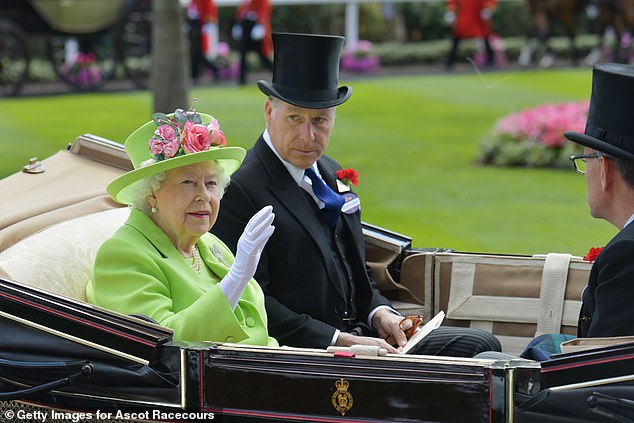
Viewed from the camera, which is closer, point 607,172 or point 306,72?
point 607,172

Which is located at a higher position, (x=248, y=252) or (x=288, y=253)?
(x=248, y=252)

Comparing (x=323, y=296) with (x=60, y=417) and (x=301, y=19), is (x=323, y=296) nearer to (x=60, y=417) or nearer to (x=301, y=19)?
(x=60, y=417)

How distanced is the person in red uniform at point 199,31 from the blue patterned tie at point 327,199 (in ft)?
40.8

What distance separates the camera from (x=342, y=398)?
2.85 metres

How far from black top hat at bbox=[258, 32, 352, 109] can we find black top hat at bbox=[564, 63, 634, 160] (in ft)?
3.22

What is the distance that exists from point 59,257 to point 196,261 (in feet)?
1.38

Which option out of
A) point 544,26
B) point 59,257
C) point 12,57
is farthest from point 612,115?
point 544,26

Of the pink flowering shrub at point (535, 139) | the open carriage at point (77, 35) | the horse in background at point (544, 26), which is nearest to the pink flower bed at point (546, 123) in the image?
the pink flowering shrub at point (535, 139)

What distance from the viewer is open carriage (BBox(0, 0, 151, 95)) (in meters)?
14.2

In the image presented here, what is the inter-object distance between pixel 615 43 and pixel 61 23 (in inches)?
393

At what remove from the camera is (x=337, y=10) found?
869 inches

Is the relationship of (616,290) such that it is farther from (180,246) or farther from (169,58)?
(169,58)

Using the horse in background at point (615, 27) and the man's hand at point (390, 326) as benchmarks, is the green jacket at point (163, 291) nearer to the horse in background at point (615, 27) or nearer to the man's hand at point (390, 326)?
the man's hand at point (390, 326)

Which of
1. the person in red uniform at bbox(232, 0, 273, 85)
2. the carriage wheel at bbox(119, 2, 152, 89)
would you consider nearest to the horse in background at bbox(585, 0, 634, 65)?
the person in red uniform at bbox(232, 0, 273, 85)
